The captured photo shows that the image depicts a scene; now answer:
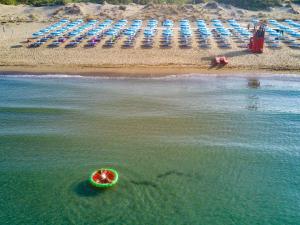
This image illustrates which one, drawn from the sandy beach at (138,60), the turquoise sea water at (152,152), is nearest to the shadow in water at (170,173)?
the turquoise sea water at (152,152)

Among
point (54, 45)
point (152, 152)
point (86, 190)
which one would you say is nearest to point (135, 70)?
point (54, 45)

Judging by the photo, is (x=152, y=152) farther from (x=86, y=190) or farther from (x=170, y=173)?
(x=86, y=190)

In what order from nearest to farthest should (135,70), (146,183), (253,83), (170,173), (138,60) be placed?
(146,183) < (170,173) < (253,83) < (135,70) < (138,60)

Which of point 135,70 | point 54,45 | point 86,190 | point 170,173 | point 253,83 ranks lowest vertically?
point 86,190

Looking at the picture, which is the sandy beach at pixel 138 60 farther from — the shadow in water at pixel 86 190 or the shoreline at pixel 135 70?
the shadow in water at pixel 86 190

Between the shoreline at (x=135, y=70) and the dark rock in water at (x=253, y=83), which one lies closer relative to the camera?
the dark rock in water at (x=253, y=83)

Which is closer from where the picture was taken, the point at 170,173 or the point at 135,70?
the point at 170,173

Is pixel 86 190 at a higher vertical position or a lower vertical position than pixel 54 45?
lower

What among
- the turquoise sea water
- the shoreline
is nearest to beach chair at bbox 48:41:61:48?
the shoreline
